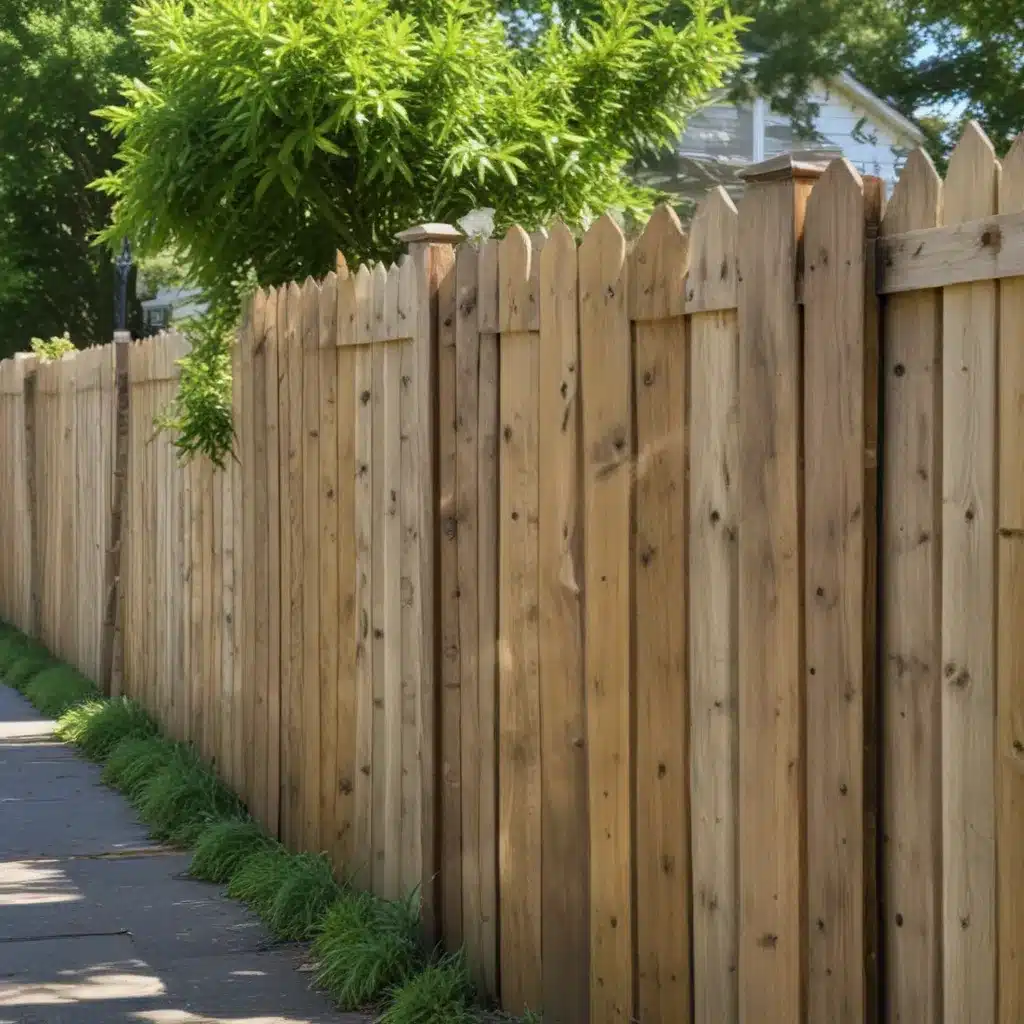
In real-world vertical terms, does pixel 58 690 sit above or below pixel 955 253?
below

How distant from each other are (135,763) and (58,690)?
292 centimetres

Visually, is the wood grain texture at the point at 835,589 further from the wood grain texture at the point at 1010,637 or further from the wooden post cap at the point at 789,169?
the wood grain texture at the point at 1010,637

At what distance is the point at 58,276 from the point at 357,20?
26.8m

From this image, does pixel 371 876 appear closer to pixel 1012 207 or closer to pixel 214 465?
pixel 214 465

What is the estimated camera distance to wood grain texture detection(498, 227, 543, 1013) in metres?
4.99

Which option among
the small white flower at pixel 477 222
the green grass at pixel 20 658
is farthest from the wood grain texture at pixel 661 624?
the green grass at pixel 20 658

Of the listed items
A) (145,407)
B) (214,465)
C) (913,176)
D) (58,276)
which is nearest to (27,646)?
(145,407)

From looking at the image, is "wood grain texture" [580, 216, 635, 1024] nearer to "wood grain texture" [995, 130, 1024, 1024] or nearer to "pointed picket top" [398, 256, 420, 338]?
"pointed picket top" [398, 256, 420, 338]

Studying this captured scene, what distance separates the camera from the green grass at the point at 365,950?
17.3ft

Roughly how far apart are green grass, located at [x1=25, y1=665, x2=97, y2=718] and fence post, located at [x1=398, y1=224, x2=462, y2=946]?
233 inches

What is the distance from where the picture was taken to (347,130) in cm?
804

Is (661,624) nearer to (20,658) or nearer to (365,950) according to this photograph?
(365,950)

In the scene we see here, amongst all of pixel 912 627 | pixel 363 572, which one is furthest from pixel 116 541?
pixel 912 627

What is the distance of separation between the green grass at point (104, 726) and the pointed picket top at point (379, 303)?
4231mm
